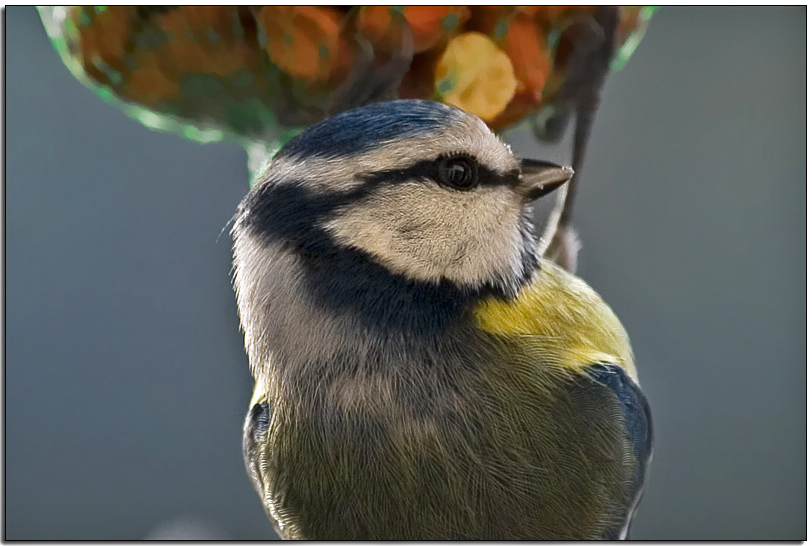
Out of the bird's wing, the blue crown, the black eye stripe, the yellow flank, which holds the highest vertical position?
the blue crown

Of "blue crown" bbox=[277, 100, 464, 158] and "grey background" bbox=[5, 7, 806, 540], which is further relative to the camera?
"grey background" bbox=[5, 7, 806, 540]

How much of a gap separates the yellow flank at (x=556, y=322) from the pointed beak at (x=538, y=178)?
8 centimetres

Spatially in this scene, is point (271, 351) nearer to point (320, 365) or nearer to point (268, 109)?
point (320, 365)

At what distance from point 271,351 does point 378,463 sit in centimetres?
12

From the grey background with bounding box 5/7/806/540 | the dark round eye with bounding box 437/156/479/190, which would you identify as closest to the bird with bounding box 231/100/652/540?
the dark round eye with bounding box 437/156/479/190

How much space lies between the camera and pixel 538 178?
634 millimetres

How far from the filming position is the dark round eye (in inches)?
23.9

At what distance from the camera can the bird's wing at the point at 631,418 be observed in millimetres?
660

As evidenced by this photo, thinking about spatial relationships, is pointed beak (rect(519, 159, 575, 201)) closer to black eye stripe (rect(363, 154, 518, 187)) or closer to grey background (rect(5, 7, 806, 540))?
black eye stripe (rect(363, 154, 518, 187))

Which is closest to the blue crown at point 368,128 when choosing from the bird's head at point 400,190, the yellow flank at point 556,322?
the bird's head at point 400,190

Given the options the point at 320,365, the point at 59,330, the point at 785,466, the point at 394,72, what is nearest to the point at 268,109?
the point at 394,72

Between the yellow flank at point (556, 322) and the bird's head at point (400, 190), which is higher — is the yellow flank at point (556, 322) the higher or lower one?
the lower one

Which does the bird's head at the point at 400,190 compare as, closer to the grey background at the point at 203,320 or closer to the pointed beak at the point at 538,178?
the pointed beak at the point at 538,178

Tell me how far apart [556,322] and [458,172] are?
15 centimetres
